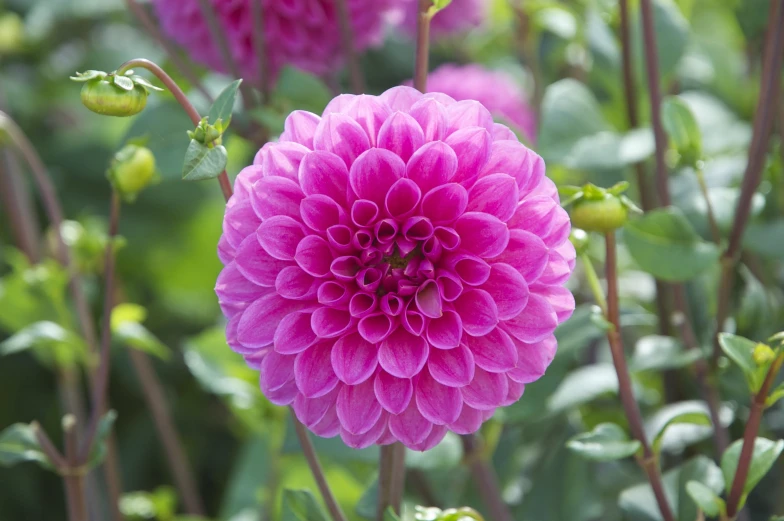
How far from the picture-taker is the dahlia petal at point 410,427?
396 millimetres

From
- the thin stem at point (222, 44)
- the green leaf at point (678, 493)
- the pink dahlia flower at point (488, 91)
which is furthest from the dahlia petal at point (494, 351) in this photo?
the pink dahlia flower at point (488, 91)

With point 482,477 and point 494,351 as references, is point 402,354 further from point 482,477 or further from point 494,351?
point 482,477

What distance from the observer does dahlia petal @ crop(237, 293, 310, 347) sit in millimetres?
396

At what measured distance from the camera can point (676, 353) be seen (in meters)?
0.62

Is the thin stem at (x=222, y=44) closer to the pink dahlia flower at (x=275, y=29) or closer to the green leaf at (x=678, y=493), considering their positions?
the pink dahlia flower at (x=275, y=29)

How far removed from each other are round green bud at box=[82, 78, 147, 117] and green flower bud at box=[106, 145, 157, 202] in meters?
0.10

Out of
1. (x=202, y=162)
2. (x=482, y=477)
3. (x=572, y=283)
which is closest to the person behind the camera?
(x=202, y=162)

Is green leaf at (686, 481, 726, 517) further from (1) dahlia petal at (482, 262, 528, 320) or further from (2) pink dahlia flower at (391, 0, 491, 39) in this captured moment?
(2) pink dahlia flower at (391, 0, 491, 39)

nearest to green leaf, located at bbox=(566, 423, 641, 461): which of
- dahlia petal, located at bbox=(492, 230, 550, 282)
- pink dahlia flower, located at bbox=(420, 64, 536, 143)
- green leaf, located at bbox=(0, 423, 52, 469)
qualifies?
dahlia petal, located at bbox=(492, 230, 550, 282)

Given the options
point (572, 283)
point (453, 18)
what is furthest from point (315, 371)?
point (453, 18)

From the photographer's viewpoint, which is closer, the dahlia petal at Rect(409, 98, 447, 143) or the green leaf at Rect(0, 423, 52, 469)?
the dahlia petal at Rect(409, 98, 447, 143)

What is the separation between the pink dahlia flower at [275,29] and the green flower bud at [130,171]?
201 millimetres

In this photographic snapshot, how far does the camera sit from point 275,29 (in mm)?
680

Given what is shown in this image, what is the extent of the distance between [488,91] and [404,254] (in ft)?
2.01
